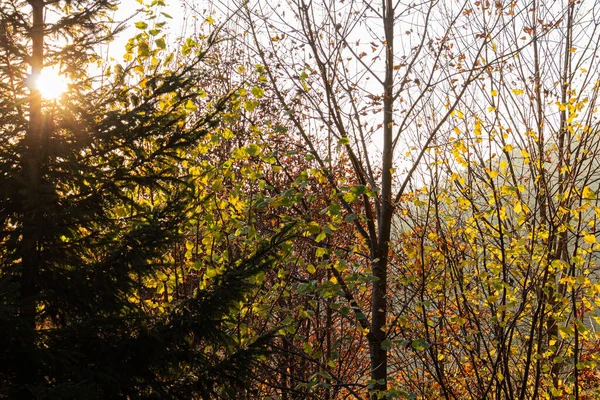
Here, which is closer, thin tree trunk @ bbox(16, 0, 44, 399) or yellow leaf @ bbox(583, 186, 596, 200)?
thin tree trunk @ bbox(16, 0, 44, 399)

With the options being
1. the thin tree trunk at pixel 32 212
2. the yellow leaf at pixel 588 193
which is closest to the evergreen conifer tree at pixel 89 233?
the thin tree trunk at pixel 32 212

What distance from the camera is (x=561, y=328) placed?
13.9 feet

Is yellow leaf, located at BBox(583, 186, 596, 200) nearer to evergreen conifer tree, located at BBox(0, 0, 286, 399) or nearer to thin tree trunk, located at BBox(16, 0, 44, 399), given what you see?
evergreen conifer tree, located at BBox(0, 0, 286, 399)

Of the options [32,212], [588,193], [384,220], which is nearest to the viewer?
[32,212]

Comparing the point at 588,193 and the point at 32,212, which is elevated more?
the point at 588,193

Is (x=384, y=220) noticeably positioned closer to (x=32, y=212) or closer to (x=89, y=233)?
(x=89, y=233)

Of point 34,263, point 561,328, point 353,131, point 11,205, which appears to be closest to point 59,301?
point 34,263

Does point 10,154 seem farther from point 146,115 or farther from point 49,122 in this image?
point 146,115

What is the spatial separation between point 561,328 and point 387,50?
280 centimetres

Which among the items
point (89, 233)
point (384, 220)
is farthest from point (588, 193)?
point (89, 233)

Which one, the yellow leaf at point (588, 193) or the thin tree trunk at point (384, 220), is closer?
the yellow leaf at point (588, 193)

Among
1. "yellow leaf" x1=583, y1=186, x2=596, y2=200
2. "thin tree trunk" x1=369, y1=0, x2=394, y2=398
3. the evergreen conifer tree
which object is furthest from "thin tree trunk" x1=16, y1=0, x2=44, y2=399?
"yellow leaf" x1=583, y1=186, x2=596, y2=200

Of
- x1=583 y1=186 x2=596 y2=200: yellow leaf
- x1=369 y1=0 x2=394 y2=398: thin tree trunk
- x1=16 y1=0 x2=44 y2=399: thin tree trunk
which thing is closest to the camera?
x1=16 y1=0 x2=44 y2=399: thin tree trunk

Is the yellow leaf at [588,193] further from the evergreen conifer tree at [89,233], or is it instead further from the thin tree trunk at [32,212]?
the thin tree trunk at [32,212]
